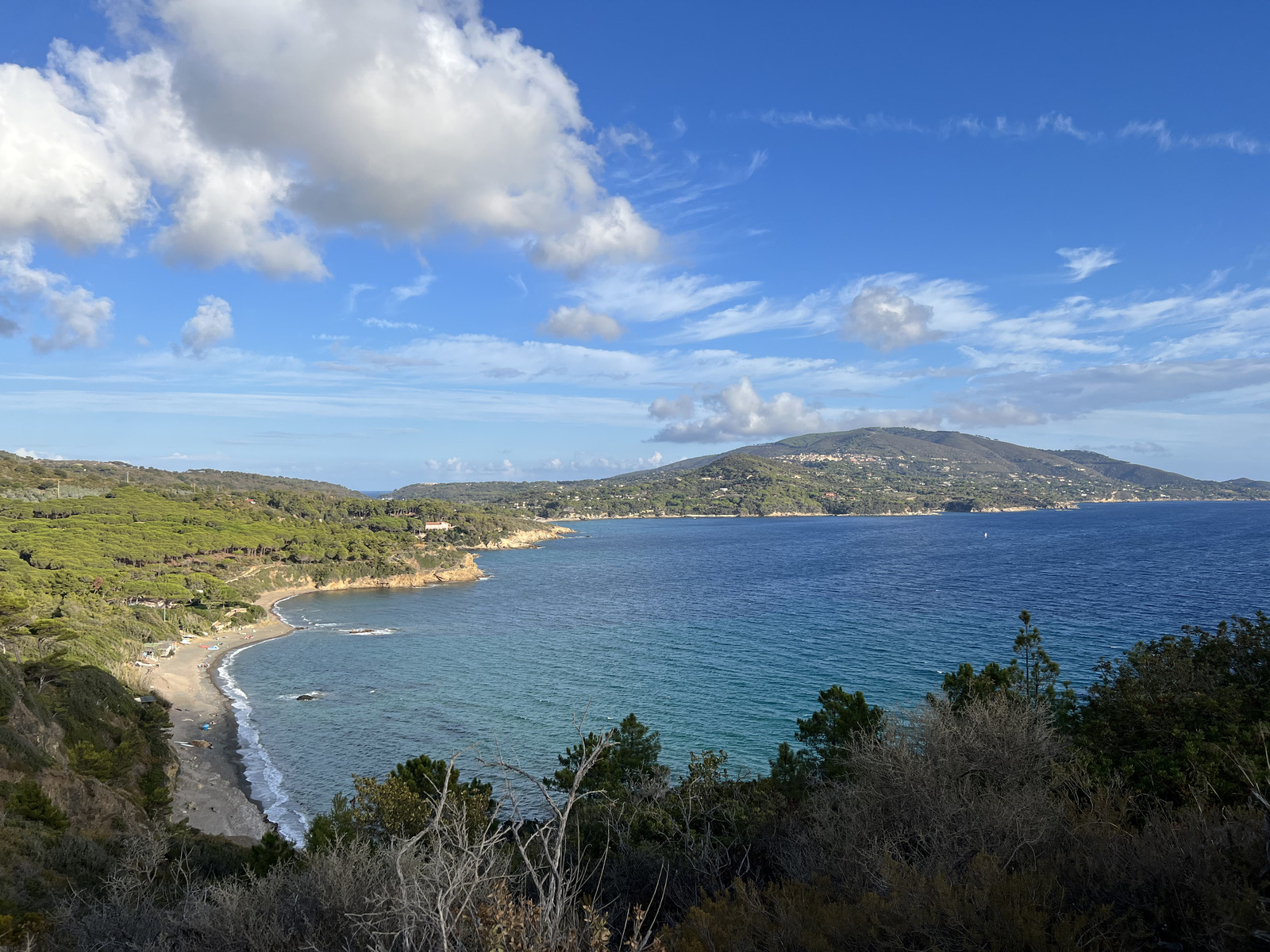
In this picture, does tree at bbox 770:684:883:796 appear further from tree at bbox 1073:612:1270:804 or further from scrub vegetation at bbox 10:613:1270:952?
tree at bbox 1073:612:1270:804

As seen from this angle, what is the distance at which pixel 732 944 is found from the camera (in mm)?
5531

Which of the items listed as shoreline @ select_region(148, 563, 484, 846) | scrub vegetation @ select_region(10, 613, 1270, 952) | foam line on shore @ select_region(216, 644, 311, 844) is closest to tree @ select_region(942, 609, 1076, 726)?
scrub vegetation @ select_region(10, 613, 1270, 952)

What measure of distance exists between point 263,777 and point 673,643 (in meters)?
27.0

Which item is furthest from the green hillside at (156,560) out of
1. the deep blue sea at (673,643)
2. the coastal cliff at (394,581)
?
the deep blue sea at (673,643)

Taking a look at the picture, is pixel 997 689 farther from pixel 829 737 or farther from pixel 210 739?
pixel 210 739

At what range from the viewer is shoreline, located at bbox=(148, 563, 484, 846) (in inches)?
932

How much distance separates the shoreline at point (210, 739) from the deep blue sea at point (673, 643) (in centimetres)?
82

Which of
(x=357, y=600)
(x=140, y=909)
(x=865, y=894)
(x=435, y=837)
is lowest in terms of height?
(x=357, y=600)

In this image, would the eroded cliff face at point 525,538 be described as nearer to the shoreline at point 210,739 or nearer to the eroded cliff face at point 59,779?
the shoreline at point 210,739

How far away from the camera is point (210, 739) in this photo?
1261 inches

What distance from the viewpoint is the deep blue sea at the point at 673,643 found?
100ft

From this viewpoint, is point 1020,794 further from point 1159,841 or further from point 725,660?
point 725,660

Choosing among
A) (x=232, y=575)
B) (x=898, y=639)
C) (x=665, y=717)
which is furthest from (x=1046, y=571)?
(x=232, y=575)

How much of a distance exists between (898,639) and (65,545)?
73.1 meters
